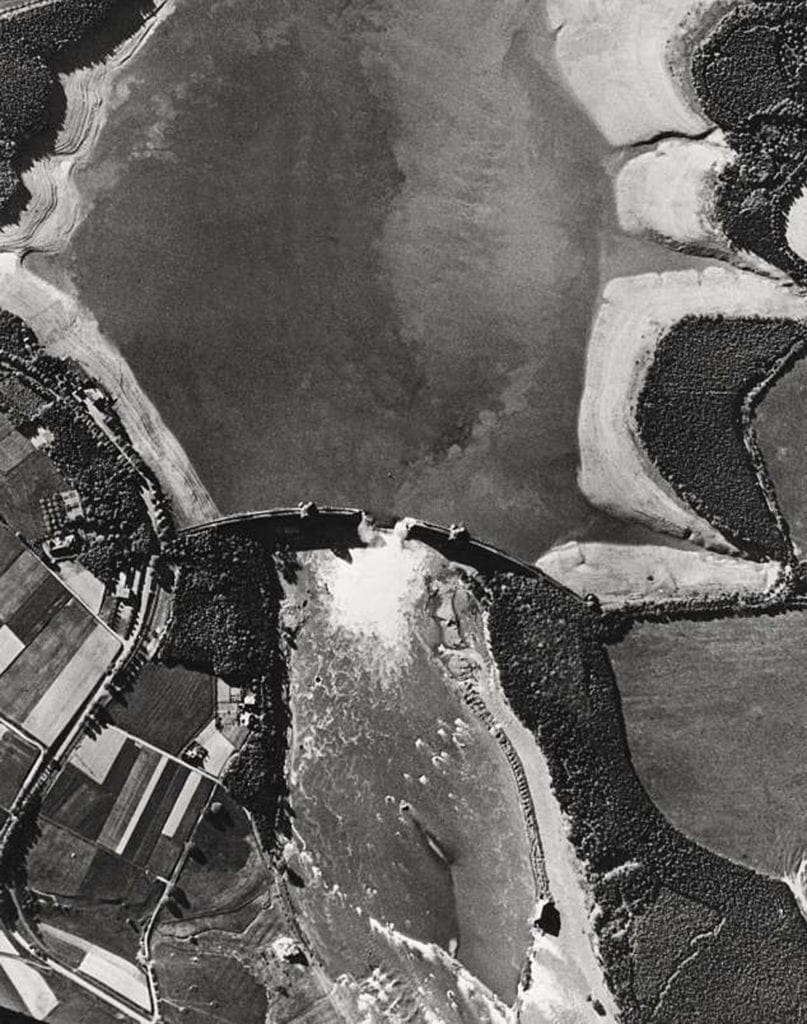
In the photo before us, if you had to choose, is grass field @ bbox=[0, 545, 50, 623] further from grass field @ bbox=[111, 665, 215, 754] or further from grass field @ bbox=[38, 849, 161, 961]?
grass field @ bbox=[38, 849, 161, 961]

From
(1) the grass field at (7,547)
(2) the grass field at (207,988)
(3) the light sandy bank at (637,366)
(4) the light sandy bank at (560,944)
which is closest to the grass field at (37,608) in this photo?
(1) the grass field at (7,547)

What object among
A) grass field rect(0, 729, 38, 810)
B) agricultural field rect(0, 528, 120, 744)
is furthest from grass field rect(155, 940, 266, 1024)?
agricultural field rect(0, 528, 120, 744)

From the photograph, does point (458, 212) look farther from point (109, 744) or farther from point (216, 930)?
point (216, 930)

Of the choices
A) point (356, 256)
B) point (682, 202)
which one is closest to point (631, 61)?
point (682, 202)

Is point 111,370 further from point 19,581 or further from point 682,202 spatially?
point 682,202

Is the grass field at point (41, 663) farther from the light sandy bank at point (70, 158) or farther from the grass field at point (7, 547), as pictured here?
the light sandy bank at point (70, 158)

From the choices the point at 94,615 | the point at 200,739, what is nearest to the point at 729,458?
the point at 200,739
